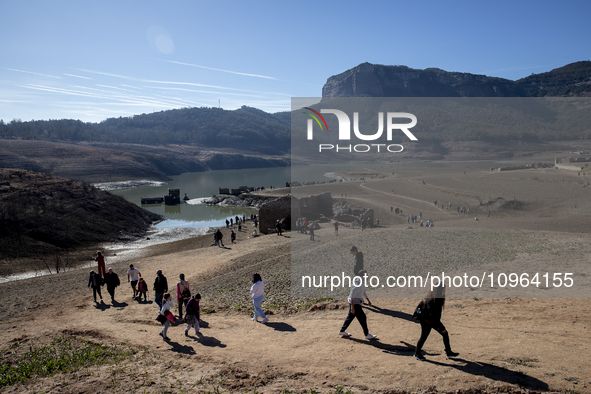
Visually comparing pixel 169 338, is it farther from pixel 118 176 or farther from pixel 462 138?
pixel 462 138

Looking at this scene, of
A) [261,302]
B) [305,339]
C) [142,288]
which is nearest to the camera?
[305,339]

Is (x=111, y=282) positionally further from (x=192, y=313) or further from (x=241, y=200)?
(x=241, y=200)

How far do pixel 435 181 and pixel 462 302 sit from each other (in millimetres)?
51033

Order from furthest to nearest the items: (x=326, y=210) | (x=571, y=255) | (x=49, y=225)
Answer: (x=326, y=210), (x=49, y=225), (x=571, y=255)

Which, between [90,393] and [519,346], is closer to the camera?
[90,393]

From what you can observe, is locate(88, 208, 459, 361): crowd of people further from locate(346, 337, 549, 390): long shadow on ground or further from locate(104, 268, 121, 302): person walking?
locate(346, 337, 549, 390): long shadow on ground

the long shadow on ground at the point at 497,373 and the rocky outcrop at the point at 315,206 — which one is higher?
the long shadow on ground at the point at 497,373

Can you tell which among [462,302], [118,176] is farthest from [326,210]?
[118,176]

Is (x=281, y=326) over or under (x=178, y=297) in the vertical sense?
under

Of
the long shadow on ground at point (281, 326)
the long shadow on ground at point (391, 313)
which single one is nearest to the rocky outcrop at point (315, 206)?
the long shadow on ground at point (391, 313)

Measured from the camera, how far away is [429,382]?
489 centimetres

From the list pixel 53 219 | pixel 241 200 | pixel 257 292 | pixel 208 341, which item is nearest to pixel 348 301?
pixel 257 292

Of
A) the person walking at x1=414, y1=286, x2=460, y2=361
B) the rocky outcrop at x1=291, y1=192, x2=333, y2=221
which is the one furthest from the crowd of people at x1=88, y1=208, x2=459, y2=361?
the rocky outcrop at x1=291, y1=192, x2=333, y2=221

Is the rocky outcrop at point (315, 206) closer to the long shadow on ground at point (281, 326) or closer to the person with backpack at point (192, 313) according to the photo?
the long shadow on ground at point (281, 326)
